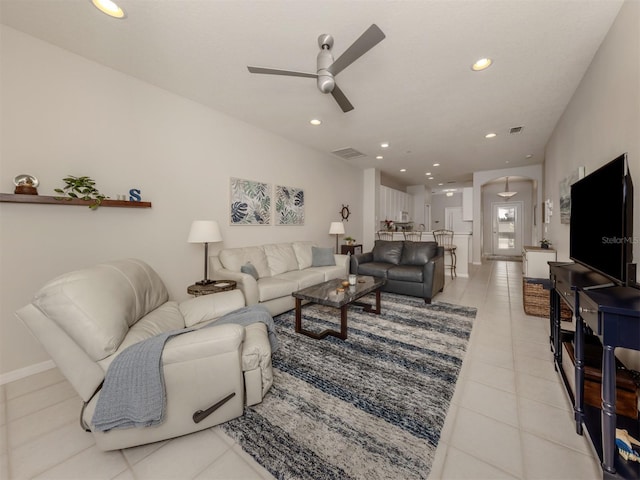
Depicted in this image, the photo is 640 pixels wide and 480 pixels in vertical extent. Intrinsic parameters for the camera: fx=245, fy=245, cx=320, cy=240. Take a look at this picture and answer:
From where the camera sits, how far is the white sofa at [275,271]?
2855 mm

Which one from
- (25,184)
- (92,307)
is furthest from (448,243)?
(25,184)

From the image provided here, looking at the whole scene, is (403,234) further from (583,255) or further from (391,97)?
(583,255)

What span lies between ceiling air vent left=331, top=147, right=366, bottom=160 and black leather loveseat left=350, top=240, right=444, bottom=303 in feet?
6.26

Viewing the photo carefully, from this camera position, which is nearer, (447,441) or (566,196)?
(447,441)

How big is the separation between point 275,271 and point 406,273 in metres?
1.97

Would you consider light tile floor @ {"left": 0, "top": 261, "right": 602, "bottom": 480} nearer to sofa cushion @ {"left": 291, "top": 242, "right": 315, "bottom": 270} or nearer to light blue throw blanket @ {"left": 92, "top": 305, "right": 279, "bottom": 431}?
light blue throw blanket @ {"left": 92, "top": 305, "right": 279, "bottom": 431}

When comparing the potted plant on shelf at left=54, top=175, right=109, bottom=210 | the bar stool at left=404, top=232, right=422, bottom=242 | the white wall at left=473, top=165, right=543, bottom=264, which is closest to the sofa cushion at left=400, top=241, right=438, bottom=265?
the bar stool at left=404, top=232, right=422, bottom=242

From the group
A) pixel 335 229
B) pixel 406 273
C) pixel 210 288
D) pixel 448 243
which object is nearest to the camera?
pixel 210 288

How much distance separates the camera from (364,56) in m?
2.18

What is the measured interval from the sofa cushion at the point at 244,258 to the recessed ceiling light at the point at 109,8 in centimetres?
230

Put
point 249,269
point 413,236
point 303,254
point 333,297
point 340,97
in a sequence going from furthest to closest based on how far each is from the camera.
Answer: point 413,236, point 303,254, point 249,269, point 333,297, point 340,97

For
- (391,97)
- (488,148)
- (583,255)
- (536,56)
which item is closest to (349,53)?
(391,97)

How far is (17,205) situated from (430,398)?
345 cm

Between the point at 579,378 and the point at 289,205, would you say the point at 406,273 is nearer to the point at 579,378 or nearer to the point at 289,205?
the point at 289,205
